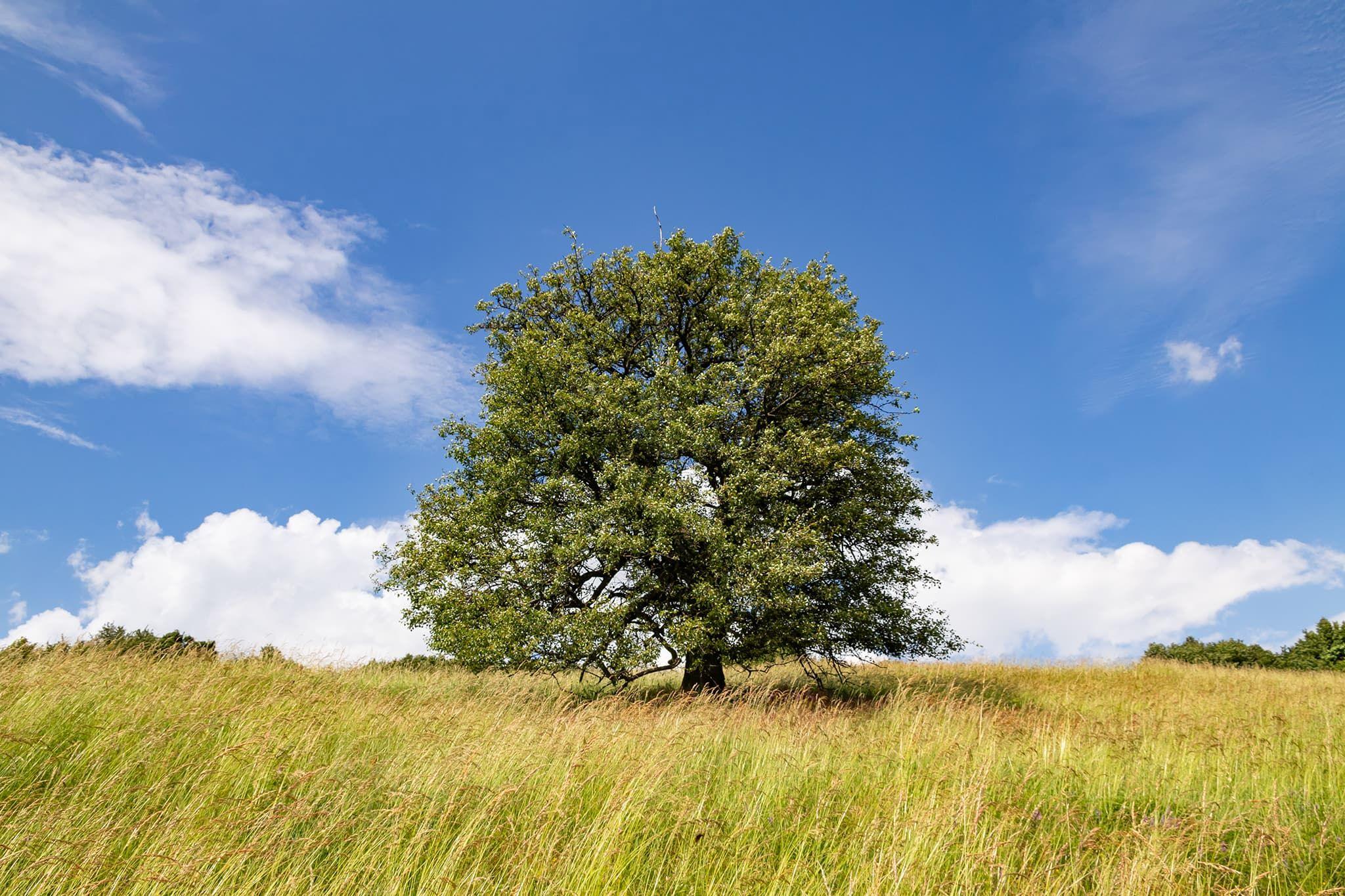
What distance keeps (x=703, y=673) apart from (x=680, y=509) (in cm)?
533

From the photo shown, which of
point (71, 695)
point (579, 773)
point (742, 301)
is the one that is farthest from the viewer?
point (742, 301)

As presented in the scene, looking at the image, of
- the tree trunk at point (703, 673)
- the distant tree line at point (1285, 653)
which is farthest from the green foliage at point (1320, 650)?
the tree trunk at point (703, 673)

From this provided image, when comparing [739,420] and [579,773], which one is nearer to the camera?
[579,773]

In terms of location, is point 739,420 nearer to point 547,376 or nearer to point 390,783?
point 547,376

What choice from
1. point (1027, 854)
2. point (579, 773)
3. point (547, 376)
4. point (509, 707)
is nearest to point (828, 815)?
point (1027, 854)

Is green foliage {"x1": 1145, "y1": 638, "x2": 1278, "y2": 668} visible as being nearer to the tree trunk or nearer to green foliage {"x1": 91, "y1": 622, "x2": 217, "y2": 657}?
the tree trunk

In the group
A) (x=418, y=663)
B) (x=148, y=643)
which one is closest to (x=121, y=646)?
(x=148, y=643)

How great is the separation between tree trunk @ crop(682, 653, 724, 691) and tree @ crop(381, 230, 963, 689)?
0.07 metres

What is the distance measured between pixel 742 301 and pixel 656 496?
6.94m

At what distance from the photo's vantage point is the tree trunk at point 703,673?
60.3 ft

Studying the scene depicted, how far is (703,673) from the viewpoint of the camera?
18781 mm

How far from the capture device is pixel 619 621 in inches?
646

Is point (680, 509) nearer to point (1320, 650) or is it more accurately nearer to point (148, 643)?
point (148, 643)

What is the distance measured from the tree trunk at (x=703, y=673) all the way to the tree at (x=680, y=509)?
7 centimetres
